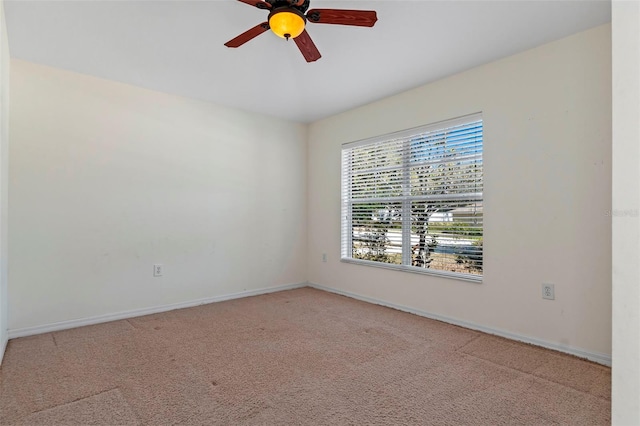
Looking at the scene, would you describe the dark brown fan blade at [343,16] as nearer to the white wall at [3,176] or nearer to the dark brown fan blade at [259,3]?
the dark brown fan blade at [259,3]

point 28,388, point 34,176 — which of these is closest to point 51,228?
point 34,176

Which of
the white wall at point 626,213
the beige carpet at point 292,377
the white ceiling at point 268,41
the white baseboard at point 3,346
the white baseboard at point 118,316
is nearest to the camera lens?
the white wall at point 626,213

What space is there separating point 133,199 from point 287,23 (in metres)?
2.53

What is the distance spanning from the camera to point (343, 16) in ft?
6.30

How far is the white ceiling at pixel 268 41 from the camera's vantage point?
2242mm

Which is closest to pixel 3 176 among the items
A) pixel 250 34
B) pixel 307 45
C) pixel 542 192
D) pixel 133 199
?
pixel 133 199

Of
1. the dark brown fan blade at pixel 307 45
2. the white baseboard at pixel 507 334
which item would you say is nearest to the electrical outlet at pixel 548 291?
the white baseboard at pixel 507 334

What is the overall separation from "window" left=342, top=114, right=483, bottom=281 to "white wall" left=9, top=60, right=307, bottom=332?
3.26 feet

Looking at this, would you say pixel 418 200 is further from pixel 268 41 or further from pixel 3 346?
pixel 3 346

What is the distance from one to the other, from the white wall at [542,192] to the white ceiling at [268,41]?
0.23 m

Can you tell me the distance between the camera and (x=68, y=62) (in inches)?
117

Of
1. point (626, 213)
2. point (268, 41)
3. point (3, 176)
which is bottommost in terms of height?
point (626, 213)

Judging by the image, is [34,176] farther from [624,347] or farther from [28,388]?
[624,347]

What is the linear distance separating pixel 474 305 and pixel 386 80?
229cm
